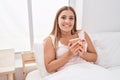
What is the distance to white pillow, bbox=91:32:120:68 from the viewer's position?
5.35 feet

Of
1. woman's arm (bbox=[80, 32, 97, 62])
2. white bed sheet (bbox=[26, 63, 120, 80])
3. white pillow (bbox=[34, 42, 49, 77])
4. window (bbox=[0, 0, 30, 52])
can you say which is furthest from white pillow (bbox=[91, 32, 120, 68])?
window (bbox=[0, 0, 30, 52])

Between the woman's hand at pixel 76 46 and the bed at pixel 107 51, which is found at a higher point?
the woman's hand at pixel 76 46

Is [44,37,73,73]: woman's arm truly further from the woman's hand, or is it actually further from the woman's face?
the woman's face

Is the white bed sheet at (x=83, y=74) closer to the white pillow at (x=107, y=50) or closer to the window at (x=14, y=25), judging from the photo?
the white pillow at (x=107, y=50)

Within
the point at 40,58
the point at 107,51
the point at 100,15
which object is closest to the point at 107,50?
the point at 107,51

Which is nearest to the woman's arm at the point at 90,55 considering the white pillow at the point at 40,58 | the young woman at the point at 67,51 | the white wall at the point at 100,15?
the young woman at the point at 67,51

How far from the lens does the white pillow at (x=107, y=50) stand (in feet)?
5.35

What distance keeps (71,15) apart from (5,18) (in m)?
0.75

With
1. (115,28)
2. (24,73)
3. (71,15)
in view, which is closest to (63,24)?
(71,15)

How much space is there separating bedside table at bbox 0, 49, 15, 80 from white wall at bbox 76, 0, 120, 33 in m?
0.89

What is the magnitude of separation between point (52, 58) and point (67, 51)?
0.45 feet

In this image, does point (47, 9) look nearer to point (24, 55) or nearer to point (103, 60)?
point (24, 55)

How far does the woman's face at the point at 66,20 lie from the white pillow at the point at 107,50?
396 millimetres

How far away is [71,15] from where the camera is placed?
4.60ft
